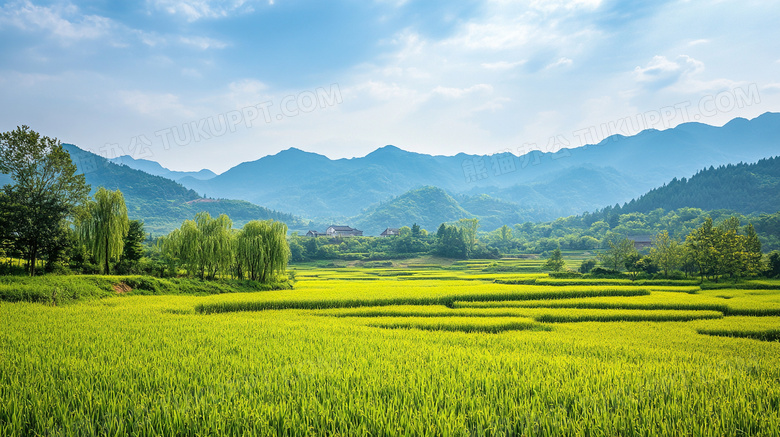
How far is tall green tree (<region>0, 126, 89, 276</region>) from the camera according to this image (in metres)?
22.4

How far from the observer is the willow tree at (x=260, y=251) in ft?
109

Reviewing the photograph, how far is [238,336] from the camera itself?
438 inches

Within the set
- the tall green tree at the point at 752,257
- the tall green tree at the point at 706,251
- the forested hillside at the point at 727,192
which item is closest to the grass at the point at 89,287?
the tall green tree at the point at 706,251

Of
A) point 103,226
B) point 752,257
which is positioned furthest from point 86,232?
point 752,257

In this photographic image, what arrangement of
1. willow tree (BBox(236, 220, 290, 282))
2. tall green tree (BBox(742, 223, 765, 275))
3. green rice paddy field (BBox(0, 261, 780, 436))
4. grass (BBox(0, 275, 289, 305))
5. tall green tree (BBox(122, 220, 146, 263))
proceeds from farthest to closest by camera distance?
tall green tree (BBox(742, 223, 765, 275)) → willow tree (BBox(236, 220, 290, 282)) → tall green tree (BBox(122, 220, 146, 263)) → grass (BBox(0, 275, 289, 305)) → green rice paddy field (BBox(0, 261, 780, 436))

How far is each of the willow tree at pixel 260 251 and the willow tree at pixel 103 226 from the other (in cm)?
947

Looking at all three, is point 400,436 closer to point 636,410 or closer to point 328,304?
point 636,410

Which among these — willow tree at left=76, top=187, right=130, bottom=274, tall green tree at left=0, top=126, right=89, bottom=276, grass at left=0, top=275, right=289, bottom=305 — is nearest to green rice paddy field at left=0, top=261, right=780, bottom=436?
grass at left=0, top=275, right=289, bottom=305

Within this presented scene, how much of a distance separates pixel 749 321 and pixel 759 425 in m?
18.8

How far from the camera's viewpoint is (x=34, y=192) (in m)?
23.2

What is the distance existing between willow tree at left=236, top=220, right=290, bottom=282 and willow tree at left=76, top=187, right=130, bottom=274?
31.1 ft

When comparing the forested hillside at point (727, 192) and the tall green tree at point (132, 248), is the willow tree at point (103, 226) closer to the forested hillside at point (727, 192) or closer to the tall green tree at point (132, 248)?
the tall green tree at point (132, 248)

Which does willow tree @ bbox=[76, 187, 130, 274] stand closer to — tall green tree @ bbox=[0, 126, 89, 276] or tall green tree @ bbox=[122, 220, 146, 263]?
tall green tree @ bbox=[0, 126, 89, 276]

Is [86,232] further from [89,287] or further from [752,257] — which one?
[752,257]
